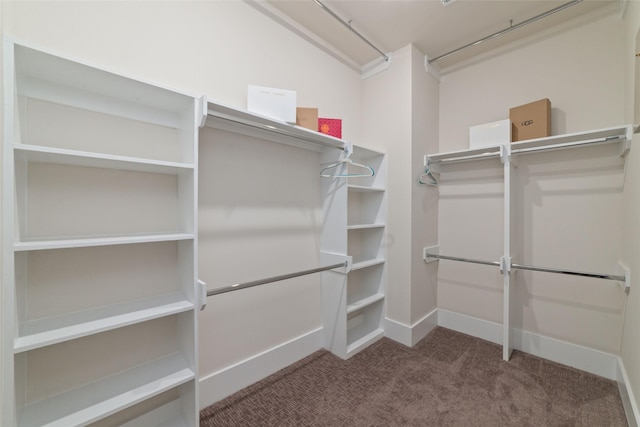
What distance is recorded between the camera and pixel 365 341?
2367mm

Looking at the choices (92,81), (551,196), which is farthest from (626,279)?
(92,81)

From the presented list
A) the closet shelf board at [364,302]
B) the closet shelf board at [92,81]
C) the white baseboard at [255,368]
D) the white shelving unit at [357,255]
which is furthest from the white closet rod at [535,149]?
the closet shelf board at [92,81]

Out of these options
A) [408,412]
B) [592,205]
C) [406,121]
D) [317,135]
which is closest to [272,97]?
[317,135]

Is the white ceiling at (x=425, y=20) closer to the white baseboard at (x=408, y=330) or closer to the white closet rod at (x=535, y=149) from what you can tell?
the white closet rod at (x=535, y=149)

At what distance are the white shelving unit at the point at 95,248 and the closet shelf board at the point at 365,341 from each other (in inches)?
52.7

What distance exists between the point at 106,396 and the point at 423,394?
74.1 inches

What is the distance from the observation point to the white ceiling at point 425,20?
77.2 inches

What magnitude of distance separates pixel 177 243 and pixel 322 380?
1.46m

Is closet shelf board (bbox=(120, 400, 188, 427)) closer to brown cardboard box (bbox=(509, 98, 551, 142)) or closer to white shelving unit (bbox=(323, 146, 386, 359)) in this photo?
white shelving unit (bbox=(323, 146, 386, 359))

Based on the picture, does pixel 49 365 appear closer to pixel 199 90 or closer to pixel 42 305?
pixel 42 305

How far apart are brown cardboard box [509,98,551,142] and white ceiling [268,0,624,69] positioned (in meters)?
0.72

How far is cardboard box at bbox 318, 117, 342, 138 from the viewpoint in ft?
6.81

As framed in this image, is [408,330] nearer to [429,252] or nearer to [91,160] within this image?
[429,252]

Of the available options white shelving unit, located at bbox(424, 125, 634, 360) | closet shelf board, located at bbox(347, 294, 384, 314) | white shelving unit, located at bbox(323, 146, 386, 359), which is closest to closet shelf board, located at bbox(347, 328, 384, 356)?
white shelving unit, located at bbox(323, 146, 386, 359)
